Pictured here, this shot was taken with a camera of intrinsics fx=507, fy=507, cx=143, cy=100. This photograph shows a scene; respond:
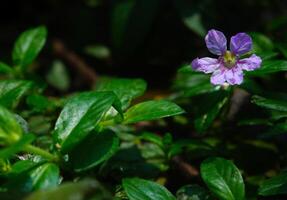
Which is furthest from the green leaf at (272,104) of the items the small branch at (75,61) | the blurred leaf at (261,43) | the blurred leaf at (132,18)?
the small branch at (75,61)

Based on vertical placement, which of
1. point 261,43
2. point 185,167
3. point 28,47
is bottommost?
point 185,167

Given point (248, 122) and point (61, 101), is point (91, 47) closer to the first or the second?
point (61, 101)

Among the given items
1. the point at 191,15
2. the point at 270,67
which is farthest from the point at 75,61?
the point at 270,67

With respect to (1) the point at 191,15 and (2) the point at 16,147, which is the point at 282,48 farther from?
(2) the point at 16,147

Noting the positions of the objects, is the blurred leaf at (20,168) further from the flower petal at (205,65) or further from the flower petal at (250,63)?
the flower petal at (250,63)

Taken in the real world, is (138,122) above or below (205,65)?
below

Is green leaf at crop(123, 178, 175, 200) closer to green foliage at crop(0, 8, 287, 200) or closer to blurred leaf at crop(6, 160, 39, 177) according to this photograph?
green foliage at crop(0, 8, 287, 200)

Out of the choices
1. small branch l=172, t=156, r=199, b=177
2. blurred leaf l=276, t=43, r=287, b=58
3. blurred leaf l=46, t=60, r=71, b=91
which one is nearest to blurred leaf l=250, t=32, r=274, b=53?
blurred leaf l=276, t=43, r=287, b=58

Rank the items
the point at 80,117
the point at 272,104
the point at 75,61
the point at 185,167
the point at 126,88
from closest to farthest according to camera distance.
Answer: the point at 80,117 → the point at 272,104 → the point at 126,88 → the point at 185,167 → the point at 75,61
